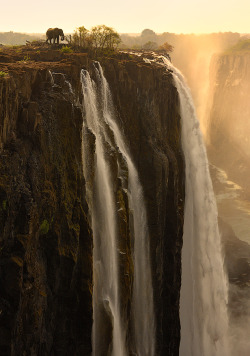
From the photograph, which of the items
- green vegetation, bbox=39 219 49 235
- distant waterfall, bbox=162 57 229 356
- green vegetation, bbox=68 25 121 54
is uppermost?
green vegetation, bbox=68 25 121 54

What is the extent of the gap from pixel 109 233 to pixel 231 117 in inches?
2350

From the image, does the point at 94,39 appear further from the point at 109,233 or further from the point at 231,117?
the point at 231,117

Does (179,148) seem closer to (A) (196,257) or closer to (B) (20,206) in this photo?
(A) (196,257)

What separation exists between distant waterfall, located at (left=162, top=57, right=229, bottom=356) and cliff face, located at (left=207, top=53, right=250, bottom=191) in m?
36.1

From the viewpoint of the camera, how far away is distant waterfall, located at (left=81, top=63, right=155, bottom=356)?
524 inches

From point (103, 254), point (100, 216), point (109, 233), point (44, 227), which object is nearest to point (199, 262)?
point (109, 233)

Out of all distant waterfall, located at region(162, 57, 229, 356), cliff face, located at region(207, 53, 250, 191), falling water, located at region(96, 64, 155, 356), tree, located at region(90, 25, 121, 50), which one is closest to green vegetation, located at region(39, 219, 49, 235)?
falling water, located at region(96, 64, 155, 356)

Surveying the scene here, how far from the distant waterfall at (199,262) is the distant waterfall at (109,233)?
517 cm

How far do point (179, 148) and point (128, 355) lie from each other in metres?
12.4

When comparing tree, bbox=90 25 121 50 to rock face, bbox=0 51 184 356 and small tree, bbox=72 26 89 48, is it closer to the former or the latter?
small tree, bbox=72 26 89 48

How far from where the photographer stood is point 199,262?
2325 cm

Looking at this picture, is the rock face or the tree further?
the tree

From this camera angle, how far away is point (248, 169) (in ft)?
201

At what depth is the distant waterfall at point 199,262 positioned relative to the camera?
72.4ft
